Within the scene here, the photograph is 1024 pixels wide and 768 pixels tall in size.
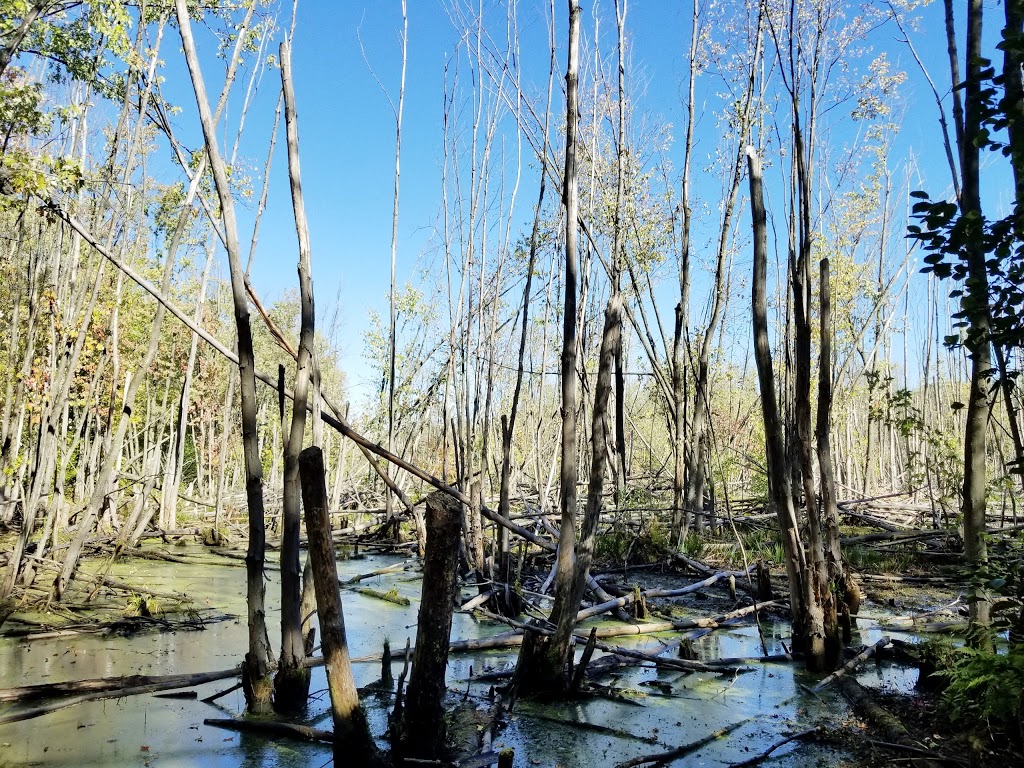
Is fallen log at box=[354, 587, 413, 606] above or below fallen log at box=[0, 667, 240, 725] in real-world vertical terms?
below

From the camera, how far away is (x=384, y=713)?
363 cm

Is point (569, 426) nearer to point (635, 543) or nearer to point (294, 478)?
point (294, 478)

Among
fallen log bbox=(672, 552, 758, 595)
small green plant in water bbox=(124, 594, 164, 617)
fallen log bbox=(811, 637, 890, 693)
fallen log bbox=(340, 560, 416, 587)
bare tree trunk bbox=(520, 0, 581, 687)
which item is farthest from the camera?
fallen log bbox=(340, 560, 416, 587)

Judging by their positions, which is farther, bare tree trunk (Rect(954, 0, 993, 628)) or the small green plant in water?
the small green plant in water

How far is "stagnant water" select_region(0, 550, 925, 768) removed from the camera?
3.04 meters

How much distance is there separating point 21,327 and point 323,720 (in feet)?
35.4

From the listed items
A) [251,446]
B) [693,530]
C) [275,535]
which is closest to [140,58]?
[251,446]

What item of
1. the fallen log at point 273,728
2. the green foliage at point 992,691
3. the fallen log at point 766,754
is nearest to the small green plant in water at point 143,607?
the fallen log at point 273,728

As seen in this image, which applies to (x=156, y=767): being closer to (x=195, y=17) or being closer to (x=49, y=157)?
(x=49, y=157)

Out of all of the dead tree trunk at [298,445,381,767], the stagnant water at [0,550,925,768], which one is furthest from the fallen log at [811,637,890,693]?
the dead tree trunk at [298,445,381,767]

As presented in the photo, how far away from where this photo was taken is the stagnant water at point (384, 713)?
3035 mm

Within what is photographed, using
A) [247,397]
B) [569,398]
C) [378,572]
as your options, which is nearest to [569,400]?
[569,398]

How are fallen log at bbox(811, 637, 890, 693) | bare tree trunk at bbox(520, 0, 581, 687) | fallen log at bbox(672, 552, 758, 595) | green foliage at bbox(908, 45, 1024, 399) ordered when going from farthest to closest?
fallen log at bbox(672, 552, 758, 595) < fallen log at bbox(811, 637, 890, 693) < bare tree trunk at bbox(520, 0, 581, 687) < green foliage at bbox(908, 45, 1024, 399)

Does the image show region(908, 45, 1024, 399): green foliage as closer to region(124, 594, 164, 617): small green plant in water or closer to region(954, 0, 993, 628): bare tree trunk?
region(954, 0, 993, 628): bare tree trunk
